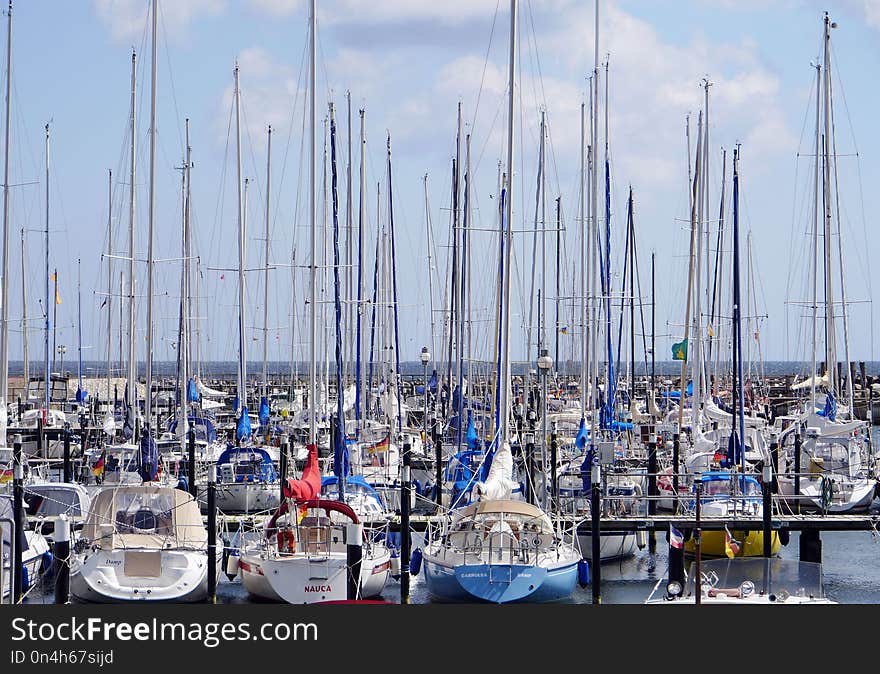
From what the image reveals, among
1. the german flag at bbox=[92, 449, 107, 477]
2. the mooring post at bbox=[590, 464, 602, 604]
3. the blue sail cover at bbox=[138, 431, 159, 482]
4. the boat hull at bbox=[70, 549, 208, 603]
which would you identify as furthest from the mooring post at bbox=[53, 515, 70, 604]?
the german flag at bbox=[92, 449, 107, 477]

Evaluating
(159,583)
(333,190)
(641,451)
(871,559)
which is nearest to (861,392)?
(641,451)

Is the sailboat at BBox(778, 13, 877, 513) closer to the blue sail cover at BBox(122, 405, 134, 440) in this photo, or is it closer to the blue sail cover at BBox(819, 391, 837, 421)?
the blue sail cover at BBox(819, 391, 837, 421)

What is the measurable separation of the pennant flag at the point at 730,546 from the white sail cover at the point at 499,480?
5223 millimetres

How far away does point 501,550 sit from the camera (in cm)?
2541

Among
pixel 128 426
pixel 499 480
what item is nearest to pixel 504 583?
pixel 499 480

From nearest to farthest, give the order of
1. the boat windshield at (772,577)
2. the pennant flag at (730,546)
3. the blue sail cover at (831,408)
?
the boat windshield at (772,577)
the pennant flag at (730,546)
the blue sail cover at (831,408)

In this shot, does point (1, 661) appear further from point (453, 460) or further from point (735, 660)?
point (453, 460)

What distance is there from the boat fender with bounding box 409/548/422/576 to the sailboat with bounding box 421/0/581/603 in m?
0.24

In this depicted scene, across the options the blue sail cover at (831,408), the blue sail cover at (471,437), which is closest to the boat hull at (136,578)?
the blue sail cover at (471,437)

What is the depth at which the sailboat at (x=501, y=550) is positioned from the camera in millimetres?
24734

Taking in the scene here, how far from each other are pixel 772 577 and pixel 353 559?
8.19 meters

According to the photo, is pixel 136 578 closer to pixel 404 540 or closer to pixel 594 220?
pixel 404 540

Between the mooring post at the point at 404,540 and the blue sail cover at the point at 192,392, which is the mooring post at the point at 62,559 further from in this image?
the blue sail cover at the point at 192,392

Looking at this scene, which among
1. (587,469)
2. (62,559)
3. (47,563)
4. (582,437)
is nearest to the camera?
(62,559)
